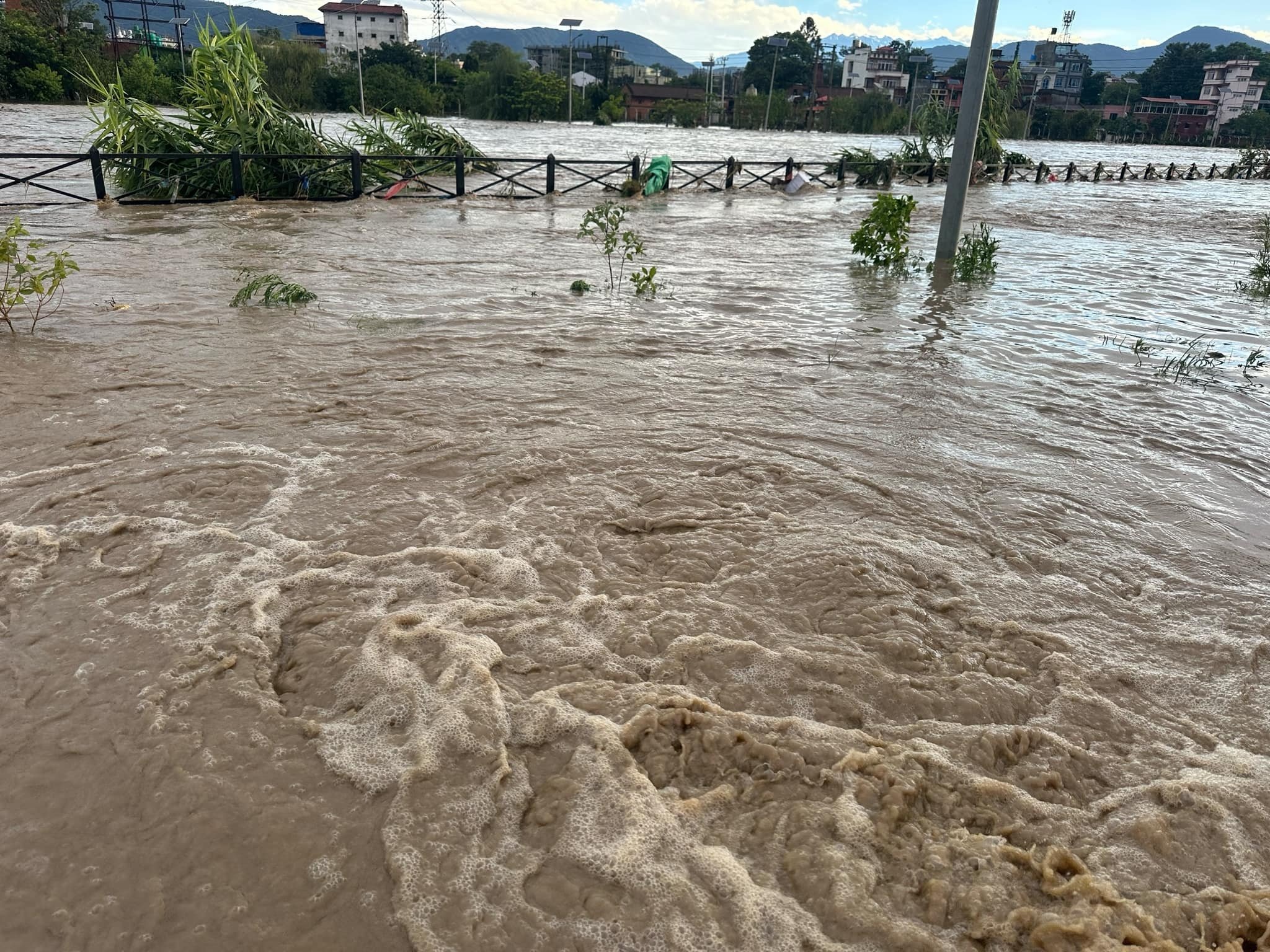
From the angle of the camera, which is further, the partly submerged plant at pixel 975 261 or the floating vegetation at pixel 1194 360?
the partly submerged plant at pixel 975 261

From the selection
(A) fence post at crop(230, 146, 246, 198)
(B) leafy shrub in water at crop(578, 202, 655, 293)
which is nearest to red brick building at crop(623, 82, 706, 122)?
(A) fence post at crop(230, 146, 246, 198)

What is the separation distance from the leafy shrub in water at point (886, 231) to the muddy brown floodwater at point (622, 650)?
4601 millimetres

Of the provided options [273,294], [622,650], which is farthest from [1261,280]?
[273,294]

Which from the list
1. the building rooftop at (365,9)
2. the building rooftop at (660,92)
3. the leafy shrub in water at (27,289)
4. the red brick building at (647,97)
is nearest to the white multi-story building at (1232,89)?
the building rooftop at (660,92)

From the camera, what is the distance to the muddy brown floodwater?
2.01 metres

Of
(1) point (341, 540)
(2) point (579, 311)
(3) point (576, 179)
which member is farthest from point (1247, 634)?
(3) point (576, 179)

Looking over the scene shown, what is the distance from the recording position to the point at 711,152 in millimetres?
38344

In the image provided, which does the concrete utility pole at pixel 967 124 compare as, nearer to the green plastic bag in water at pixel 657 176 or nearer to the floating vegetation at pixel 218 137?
the green plastic bag in water at pixel 657 176

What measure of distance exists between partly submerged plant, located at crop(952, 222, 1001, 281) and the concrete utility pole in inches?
9.8

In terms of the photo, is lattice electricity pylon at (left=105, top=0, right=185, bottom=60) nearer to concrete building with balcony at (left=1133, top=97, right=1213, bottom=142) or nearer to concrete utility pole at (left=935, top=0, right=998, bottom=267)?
concrete utility pole at (left=935, top=0, right=998, bottom=267)

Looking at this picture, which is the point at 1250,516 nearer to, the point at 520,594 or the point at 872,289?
the point at 520,594

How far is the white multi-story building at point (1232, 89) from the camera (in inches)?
4117

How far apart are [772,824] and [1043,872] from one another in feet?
2.18

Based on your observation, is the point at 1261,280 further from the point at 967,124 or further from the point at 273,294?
the point at 273,294
